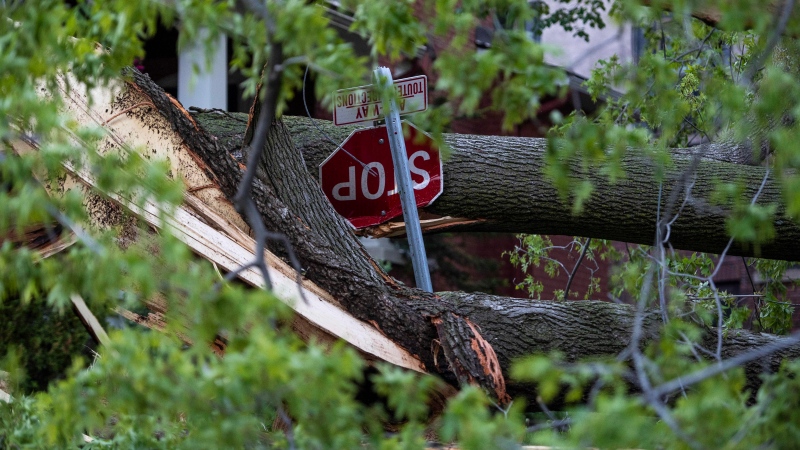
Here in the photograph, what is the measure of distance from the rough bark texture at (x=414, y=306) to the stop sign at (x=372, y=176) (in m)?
0.45

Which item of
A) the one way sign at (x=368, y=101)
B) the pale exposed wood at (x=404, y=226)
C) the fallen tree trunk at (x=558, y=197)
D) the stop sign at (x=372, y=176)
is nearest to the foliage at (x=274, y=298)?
the one way sign at (x=368, y=101)

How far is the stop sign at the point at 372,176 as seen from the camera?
4762 mm

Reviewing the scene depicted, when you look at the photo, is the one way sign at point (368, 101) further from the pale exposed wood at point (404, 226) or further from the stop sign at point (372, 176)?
the pale exposed wood at point (404, 226)

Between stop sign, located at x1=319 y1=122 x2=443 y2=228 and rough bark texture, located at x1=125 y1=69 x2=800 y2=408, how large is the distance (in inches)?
17.8

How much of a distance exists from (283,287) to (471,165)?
4.29 ft

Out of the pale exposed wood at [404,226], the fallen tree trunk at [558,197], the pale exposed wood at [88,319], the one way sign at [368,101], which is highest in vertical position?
the one way sign at [368,101]

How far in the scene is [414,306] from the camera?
418cm

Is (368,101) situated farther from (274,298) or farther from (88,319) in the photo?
(274,298)

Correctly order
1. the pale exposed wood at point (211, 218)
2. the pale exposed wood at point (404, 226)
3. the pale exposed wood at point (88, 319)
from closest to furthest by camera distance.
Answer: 1. the pale exposed wood at point (211, 218)
2. the pale exposed wood at point (88, 319)
3. the pale exposed wood at point (404, 226)

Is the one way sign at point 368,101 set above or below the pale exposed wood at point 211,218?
above

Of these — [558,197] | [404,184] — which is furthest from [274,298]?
[558,197]

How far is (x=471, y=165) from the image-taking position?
482 cm

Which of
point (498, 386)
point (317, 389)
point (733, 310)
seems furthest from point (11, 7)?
point (733, 310)

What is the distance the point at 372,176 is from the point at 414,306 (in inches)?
35.4
